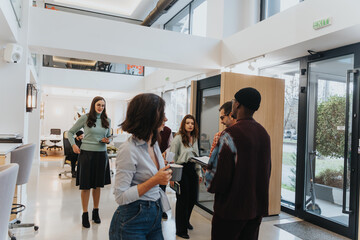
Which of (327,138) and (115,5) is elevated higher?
(115,5)

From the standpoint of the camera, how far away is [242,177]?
162 centimetres

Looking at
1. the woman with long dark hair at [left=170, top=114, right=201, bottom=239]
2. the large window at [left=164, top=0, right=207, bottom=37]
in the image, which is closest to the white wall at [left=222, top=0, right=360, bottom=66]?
the woman with long dark hair at [left=170, top=114, right=201, bottom=239]

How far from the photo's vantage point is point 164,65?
561 centimetres

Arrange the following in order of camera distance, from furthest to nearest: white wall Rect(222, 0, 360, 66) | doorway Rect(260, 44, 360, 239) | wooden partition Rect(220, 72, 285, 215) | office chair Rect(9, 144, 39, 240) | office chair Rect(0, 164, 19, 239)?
1. wooden partition Rect(220, 72, 285, 215)
2. doorway Rect(260, 44, 360, 239)
3. white wall Rect(222, 0, 360, 66)
4. office chair Rect(9, 144, 39, 240)
5. office chair Rect(0, 164, 19, 239)

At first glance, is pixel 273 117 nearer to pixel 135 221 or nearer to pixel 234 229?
pixel 234 229

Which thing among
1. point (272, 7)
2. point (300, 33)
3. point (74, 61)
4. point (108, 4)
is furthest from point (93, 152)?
point (74, 61)

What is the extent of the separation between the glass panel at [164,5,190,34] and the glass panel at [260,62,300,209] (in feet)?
15.0

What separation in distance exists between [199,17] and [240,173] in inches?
280

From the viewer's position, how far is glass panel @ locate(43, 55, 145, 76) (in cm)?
915

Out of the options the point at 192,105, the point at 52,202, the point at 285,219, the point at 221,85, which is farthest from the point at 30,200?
the point at 285,219

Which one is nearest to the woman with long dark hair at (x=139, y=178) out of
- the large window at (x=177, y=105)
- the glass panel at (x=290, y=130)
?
the glass panel at (x=290, y=130)

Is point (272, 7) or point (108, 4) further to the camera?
point (108, 4)

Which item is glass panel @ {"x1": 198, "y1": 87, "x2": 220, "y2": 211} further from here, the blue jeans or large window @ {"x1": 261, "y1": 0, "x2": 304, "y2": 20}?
the blue jeans

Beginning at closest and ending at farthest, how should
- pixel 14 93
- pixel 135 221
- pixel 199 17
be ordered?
pixel 135 221 → pixel 14 93 → pixel 199 17
